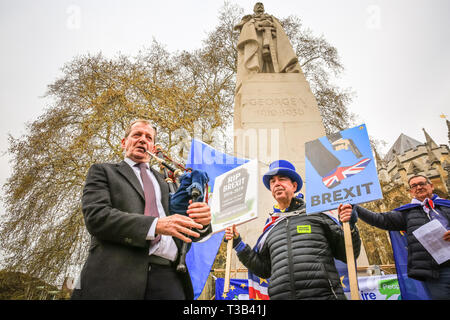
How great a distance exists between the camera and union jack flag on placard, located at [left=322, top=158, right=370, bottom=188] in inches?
94.1

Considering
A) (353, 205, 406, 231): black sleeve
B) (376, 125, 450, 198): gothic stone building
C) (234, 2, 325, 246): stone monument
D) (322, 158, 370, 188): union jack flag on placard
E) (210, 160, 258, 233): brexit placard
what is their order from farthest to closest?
(376, 125, 450, 198): gothic stone building < (234, 2, 325, 246): stone monument < (353, 205, 406, 231): black sleeve < (322, 158, 370, 188): union jack flag on placard < (210, 160, 258, 233): brexit placard

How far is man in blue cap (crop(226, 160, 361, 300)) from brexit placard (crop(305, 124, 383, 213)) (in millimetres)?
172

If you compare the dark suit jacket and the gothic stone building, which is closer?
the dark suit jacket

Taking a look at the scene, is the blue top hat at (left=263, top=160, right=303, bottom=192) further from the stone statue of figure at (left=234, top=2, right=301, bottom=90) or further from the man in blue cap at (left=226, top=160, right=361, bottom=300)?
the stone statue of figure at (left=234, top=2, right=301, bottom=90)

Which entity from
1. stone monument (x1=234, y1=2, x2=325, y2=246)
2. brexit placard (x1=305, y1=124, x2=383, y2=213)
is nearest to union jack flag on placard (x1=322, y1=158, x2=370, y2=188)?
brexit placard (x1=305, y1=124, x2=383, y2=213)

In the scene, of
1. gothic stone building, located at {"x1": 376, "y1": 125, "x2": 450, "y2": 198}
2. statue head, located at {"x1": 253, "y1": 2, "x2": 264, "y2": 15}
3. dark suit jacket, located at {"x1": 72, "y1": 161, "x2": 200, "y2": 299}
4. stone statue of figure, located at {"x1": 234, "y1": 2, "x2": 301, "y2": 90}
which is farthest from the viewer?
gothic stone building, located at {"x1": 376, "y1": 125, "x2": 450, "y2": 198}

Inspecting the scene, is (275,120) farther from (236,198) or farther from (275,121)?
(236,198)

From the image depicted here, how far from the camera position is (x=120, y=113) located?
10805 mm

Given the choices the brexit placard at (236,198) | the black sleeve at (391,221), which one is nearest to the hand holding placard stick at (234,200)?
the brexit placard at (236,198)

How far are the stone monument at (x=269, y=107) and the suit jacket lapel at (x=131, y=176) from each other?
281cm

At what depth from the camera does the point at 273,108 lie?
229 inches

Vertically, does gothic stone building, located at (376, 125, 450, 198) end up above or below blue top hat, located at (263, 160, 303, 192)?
above

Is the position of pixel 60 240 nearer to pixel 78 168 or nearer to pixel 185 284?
pixel 78 168
